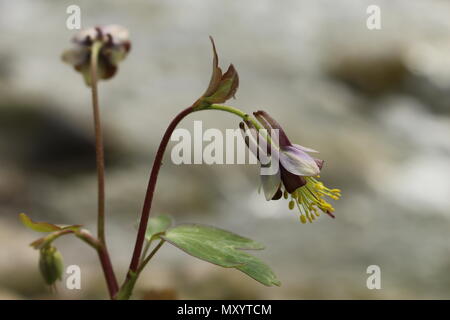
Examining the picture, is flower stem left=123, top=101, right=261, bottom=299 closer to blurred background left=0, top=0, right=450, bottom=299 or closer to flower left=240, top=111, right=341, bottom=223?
flower left=240, top=111, right=341, bottom=223

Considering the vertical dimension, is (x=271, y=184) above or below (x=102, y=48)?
below
